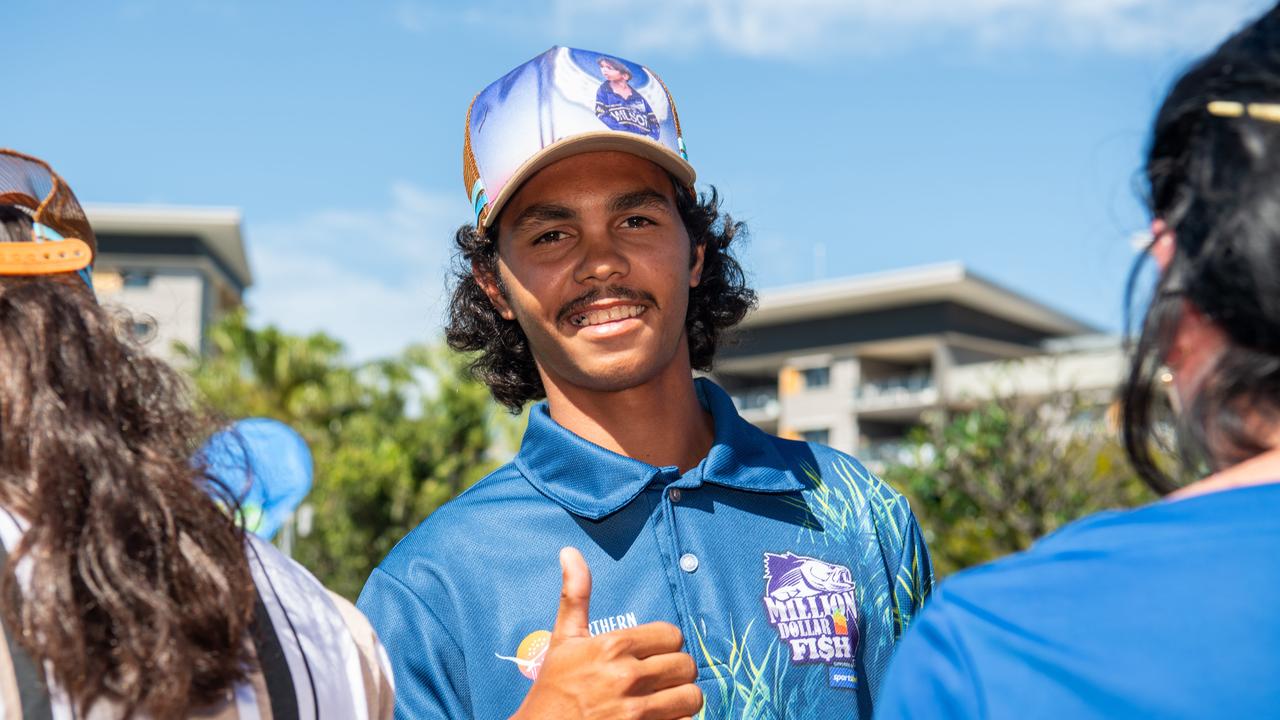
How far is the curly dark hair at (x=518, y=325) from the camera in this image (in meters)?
2.95

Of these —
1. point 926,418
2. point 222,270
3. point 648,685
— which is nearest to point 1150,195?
point 648,685

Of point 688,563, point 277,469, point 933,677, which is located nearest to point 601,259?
point 688,563

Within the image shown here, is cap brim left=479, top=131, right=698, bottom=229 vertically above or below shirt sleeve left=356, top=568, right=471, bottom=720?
above

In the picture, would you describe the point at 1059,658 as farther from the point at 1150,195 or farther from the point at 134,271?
the point at 134,271

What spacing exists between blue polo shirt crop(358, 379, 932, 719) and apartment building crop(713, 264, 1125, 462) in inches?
1608

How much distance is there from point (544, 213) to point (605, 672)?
987 millimetres

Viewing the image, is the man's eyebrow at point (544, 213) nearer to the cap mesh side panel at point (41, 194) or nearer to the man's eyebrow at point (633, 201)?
the man's eyebrow at point (633, 201)

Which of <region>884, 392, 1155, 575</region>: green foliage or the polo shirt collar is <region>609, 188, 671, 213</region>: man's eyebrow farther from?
<region>884, 392, 1155, 575</region>: green foliage

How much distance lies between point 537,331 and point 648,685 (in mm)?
867

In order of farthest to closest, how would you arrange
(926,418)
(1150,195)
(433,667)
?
1. (926,418)
2. (433,667)
3. (1150,195)

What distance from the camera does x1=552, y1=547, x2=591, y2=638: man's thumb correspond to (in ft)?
5.85

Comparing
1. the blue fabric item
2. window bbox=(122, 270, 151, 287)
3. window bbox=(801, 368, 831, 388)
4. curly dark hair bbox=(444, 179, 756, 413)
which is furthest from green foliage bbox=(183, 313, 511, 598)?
window bbox=(801, 368, 831, 388)

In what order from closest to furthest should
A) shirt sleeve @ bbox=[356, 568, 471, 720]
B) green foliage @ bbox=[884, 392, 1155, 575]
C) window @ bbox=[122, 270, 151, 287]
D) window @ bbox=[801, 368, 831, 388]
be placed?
shirt sleeve @ bbox=[356, 568, 471, 720]
green foliage @ bbox=[884, 392, 1155, 575]
window @ bbox=[122, 270, 151, 287]
window @ bbox=[801, 368, 831, 388]

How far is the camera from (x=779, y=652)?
2.12 m
